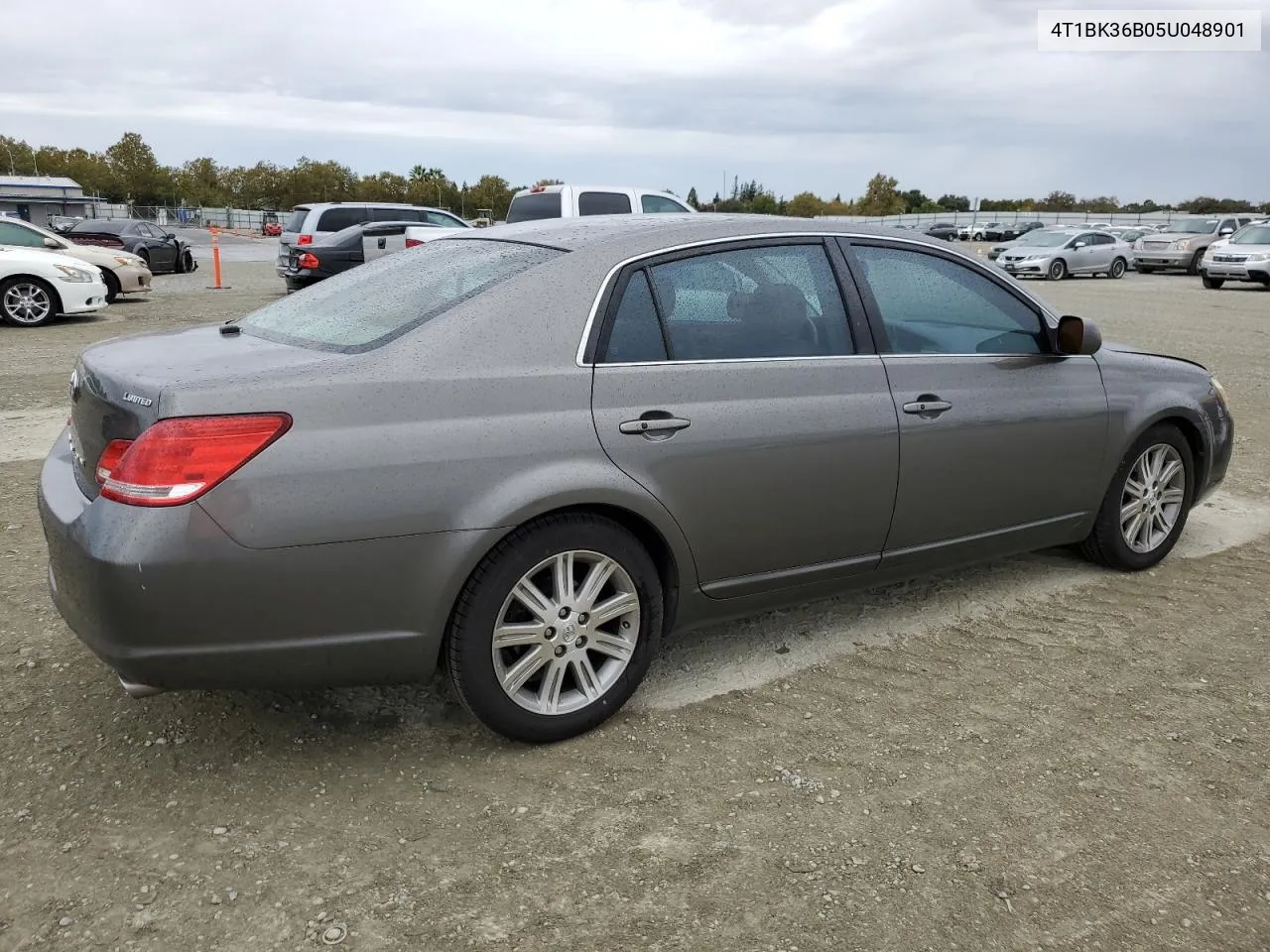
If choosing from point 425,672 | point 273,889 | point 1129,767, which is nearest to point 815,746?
point 1129,767

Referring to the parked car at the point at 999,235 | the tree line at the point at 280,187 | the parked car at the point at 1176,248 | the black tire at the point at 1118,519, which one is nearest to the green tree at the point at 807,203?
the tree line at the point at 280,187

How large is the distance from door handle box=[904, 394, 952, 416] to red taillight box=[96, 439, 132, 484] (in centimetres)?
252

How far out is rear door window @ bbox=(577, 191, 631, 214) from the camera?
1354 centimetres

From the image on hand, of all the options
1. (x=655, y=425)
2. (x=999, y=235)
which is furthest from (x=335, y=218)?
(x=999, y=235)

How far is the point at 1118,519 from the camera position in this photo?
4.68 metres

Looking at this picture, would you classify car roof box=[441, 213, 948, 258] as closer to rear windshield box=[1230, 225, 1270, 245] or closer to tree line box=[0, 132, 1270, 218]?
rear windshield box=[1230, 225, 1270, 245]

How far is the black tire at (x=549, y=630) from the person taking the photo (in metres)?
3.02

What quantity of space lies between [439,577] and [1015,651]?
2.28m

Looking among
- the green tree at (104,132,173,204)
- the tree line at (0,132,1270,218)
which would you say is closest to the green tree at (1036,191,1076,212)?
the tree line at (0,132,1270,218)

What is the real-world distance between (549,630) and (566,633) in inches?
2.5

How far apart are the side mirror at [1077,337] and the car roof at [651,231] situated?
62 cm

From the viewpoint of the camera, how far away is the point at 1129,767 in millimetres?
3197

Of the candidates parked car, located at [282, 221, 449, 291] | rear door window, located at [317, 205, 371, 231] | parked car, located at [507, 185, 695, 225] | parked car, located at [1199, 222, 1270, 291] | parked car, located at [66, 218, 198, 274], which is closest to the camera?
parked car, located at [507, 185, 695, 225]

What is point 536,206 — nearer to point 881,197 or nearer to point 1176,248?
point 1176,248
